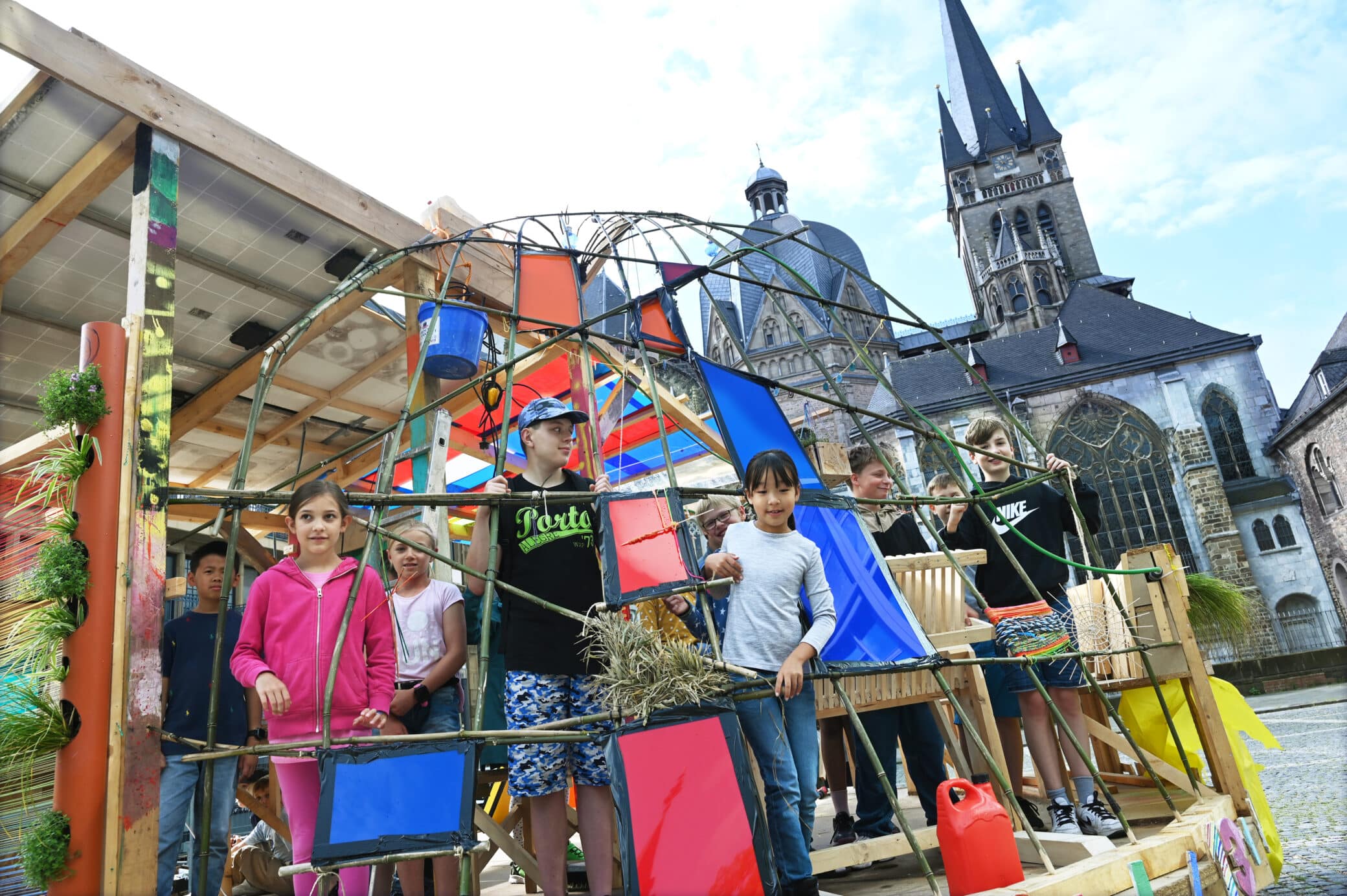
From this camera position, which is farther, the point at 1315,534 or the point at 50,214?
the point at 1315,534

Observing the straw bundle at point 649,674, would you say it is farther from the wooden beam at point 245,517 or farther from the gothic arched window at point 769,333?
the gothic arched window at point 769,333

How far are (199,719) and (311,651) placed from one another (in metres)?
0.99

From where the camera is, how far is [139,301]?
298cm

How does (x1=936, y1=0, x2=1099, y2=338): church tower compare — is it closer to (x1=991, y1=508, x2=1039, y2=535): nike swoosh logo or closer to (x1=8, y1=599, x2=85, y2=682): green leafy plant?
(x1=991, y1=508, x2=1039, y2=535): nike swoosh logo

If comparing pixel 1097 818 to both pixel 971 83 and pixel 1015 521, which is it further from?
pixel 971 83

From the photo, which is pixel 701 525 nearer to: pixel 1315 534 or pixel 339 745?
pixel 339 745

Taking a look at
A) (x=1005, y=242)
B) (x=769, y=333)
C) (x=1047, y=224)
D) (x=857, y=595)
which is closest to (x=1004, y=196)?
(x=1047, y=224)

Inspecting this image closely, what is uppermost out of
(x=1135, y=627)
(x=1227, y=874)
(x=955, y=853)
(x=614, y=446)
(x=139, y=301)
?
(x=614, y=446)

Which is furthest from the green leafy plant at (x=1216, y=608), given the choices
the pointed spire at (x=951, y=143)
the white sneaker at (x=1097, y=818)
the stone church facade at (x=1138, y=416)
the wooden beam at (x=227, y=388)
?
the pointed spire at (x=951, y=143)

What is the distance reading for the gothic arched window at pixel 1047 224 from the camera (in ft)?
148

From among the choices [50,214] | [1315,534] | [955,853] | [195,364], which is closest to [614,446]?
[195,364]

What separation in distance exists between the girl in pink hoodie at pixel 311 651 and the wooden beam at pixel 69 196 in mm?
2055

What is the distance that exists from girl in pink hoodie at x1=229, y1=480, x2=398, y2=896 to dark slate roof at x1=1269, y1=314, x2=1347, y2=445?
96.7 feet

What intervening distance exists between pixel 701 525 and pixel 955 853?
1.66 meters
